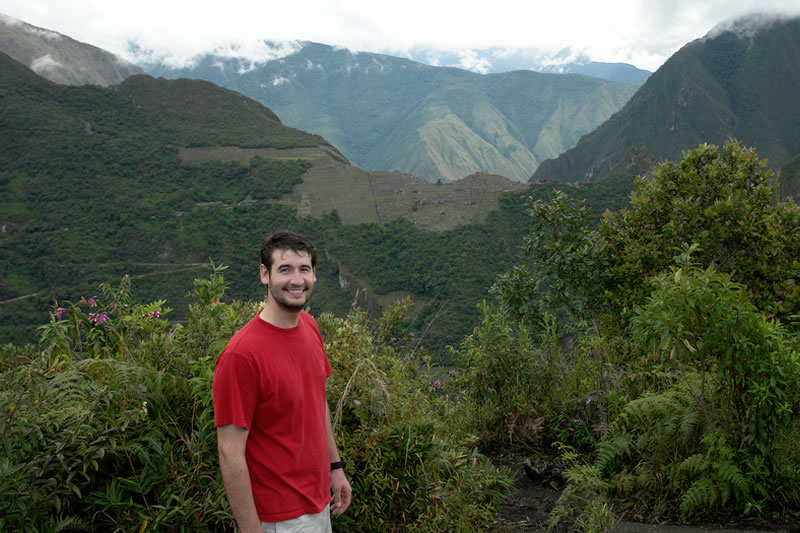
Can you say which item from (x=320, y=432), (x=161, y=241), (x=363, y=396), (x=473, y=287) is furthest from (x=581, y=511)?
(x=161, y=241)

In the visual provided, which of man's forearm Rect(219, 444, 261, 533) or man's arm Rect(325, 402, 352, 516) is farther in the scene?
man's arm Rect(325, 402, 352, 516)

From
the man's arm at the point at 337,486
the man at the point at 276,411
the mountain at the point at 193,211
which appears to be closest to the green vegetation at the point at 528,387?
the man's arm at the point at 337,486

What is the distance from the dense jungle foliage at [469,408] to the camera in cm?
239

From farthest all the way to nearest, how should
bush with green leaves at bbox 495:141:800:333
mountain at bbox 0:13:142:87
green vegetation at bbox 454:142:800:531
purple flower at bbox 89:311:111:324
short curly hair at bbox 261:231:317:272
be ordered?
mountain at bbox 0:13:142:87 → bush with green leaves at bbox 495:141:800:333 → purple flower at bbox 89:311:111:324 → green vegetation at bbox 454:142:800:531 → short curly hair at bbox 261:231:317:272

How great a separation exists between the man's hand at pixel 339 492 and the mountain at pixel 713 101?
447 feet

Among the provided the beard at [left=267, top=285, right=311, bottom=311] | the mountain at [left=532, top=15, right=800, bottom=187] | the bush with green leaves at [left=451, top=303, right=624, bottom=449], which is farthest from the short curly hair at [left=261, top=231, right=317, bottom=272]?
the mountain at [left=532, top=15, right=800, bottom=187]

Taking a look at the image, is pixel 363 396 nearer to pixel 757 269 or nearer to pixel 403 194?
pixel 757 269

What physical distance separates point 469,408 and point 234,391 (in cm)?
332

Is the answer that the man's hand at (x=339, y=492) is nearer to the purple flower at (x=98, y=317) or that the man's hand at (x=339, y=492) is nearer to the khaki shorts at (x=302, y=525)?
the khaki shorts at (x=302, y=525)

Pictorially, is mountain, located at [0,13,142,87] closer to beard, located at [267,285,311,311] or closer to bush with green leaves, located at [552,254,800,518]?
beard, located at [267,285,311,311]

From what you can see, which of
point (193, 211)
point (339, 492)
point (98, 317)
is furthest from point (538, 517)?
point (193, 211)

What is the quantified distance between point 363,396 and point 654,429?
1951 millimetres

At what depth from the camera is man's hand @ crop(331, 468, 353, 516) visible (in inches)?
92.8

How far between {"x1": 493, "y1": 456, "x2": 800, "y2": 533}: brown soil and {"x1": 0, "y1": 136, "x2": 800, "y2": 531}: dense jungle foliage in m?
0.09
